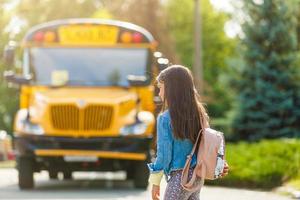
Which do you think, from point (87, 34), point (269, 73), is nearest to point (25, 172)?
point (87, 34)

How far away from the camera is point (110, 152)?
54.4 ft

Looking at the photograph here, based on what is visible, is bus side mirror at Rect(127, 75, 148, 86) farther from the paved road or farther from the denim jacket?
the denim jacket

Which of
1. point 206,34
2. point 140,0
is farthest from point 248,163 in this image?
point 206,34

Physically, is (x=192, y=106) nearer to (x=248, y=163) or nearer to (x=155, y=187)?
(x=155, y=187)

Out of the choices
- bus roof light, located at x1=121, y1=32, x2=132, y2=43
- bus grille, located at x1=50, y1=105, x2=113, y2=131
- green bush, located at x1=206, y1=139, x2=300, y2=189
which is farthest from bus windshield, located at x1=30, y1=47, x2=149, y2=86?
green bush, located at x1=206, y1=139, x2=300, y2=189

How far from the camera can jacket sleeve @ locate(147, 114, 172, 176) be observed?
21.5 ft

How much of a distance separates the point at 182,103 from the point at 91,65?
36.6 feet

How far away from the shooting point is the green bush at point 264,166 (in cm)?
1820

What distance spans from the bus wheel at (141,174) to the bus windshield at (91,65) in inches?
54.8

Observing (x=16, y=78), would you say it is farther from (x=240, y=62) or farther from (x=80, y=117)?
(x=240, y=62)

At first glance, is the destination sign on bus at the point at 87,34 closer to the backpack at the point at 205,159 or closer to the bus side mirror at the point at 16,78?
the bus side mirror at the point at 16,78

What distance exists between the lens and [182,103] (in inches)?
255

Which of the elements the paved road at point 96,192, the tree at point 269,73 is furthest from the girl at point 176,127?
the tree at point 269,73

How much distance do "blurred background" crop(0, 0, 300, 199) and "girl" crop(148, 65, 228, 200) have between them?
32.9 feet
